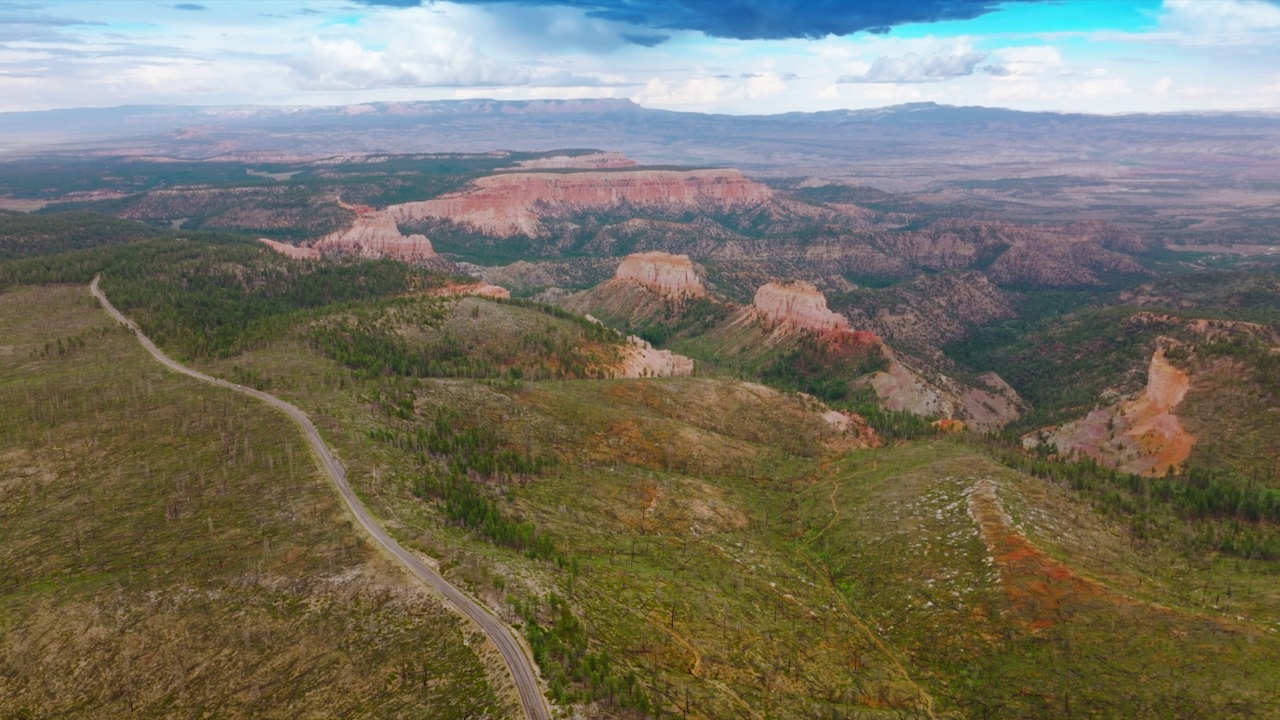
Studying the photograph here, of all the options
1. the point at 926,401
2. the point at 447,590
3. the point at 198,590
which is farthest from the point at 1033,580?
the point at 926,401

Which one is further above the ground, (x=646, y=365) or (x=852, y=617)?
(x=852, y=617)

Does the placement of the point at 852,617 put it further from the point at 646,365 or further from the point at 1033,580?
the point at 646,365

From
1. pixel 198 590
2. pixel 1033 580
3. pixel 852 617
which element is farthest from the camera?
pixel 1033 580

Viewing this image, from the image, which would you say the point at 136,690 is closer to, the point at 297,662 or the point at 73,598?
the point at 297,662

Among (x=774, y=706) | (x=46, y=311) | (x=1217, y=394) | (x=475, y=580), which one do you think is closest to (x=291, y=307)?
(x=46, y=311)

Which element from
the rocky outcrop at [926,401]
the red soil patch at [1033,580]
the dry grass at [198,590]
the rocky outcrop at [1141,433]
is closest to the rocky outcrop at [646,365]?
the rocky outcrop at [926,401]

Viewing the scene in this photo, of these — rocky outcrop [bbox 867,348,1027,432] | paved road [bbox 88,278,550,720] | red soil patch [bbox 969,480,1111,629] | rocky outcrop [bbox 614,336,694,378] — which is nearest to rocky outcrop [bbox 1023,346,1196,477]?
rocky outcrop [bbox 867,348,1027,432]
